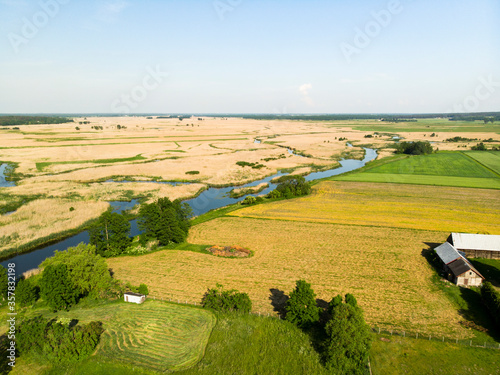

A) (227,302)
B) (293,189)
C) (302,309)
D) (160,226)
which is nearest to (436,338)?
(302,309)

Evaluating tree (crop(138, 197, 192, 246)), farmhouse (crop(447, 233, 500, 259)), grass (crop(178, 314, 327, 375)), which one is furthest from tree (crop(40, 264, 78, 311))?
farmhouse (crop(447, 233, 500, 259))

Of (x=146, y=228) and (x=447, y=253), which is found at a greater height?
(x=146, y=228)

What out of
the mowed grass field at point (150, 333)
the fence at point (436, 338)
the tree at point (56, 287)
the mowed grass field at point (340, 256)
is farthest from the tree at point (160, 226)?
the fence at point (436, 338)

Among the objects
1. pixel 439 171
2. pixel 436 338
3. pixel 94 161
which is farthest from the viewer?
pixel 94 161

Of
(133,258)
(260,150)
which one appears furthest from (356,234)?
(260,150)

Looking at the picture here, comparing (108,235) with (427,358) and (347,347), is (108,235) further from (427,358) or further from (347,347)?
(427,358)

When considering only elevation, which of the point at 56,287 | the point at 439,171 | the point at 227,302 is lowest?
the point at 227,302
